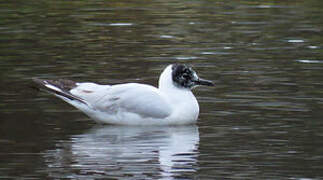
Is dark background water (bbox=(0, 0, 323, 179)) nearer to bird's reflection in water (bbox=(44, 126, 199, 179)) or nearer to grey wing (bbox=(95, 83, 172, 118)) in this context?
bird's reflection in water (bbox=(44, 126, 199, 179))

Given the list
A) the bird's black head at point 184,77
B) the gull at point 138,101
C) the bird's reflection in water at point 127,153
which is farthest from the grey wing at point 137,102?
the bird's black head at point 184,77

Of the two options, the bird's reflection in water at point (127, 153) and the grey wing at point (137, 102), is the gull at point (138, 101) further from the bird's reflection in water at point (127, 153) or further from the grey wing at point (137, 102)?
the bird's reflection in water at point (127, 153)

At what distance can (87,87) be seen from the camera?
12445 millimetres

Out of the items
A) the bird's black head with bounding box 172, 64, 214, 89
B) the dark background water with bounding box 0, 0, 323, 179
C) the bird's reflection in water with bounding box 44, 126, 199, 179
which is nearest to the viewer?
the bird's reflection in water with bounding box 44, 126, 199, 179

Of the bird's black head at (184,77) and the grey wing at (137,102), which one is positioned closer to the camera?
the grey wing at (137,102)

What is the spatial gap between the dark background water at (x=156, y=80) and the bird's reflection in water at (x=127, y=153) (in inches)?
0.4

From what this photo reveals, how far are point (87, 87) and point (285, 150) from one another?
2.90 m

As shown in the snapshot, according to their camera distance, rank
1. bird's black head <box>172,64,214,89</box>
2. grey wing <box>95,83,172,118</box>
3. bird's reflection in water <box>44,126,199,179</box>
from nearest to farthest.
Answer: bird's reflection in water <box>44,126,199,179</box>, grey wing <box>95,83,172,118</box>, bird's black head <box>172,64,214,89</box>

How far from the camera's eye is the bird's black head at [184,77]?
12.4m

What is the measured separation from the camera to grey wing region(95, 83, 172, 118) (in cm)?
1201

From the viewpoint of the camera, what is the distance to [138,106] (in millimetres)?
12023

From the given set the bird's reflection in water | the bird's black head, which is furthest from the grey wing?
the bird's black head

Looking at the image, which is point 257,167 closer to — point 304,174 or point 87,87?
point 304,174

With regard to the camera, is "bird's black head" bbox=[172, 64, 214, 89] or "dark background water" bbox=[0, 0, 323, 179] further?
"bird's black head" bbox=[172, 64, 214, 89]
